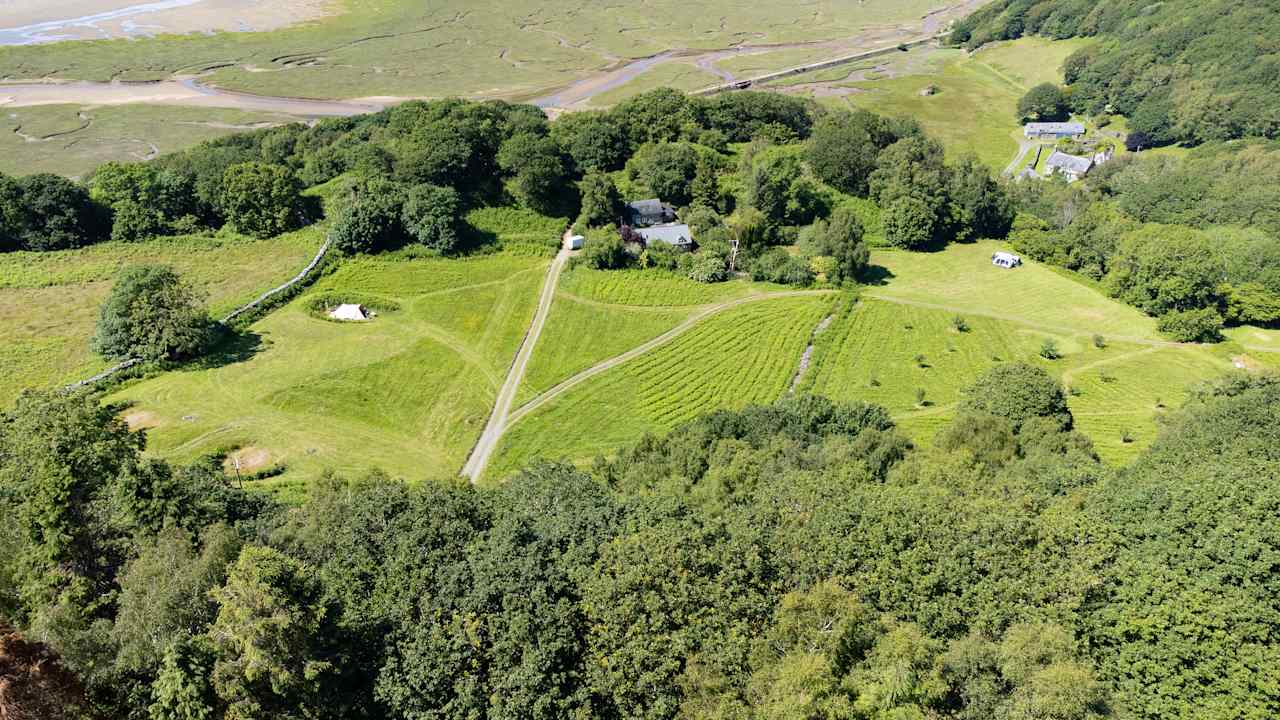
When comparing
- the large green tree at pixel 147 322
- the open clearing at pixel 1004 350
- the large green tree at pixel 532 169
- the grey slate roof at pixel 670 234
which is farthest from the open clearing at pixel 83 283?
the open clearing at pixel 1004 350

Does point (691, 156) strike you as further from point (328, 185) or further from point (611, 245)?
point (328, 185)

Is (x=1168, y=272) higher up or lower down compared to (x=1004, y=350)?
higher up

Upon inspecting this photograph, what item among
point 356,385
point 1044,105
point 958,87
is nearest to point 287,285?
point 356,385

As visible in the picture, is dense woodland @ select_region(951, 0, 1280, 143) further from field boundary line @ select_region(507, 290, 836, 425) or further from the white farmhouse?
field boundary line @ select_region(507, 290, 836, 425)

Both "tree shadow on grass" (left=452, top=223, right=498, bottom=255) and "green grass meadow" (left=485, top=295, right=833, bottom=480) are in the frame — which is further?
"tree shadow on grass" (left=452, top=223, right=498, bottom=255)

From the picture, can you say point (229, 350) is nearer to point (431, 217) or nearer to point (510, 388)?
point (431, 217)

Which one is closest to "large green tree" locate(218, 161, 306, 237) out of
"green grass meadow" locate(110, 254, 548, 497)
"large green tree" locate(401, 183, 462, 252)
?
"green grass meadow" locate(110, 254, 548, 497)
